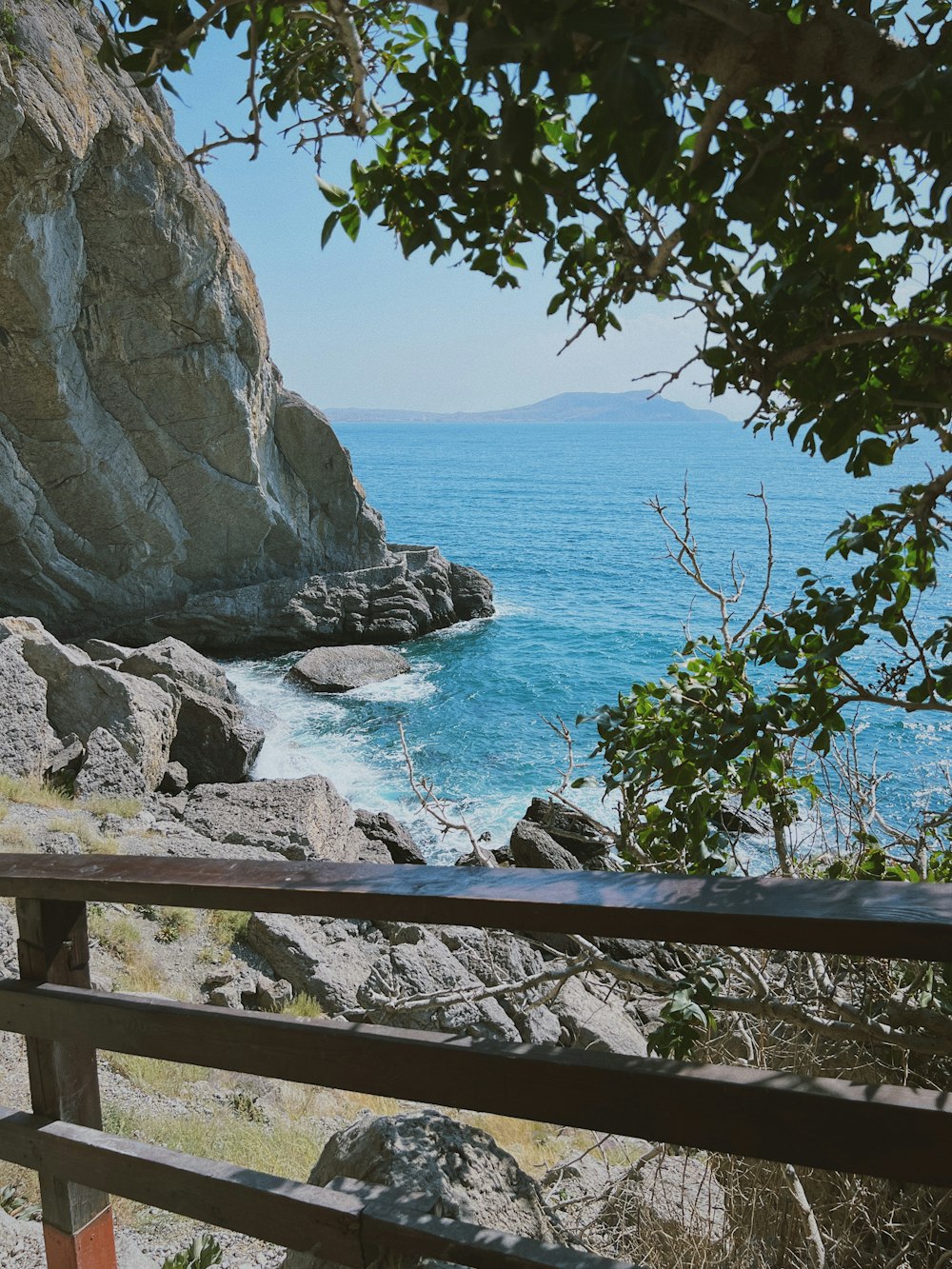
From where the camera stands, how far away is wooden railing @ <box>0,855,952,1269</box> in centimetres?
116

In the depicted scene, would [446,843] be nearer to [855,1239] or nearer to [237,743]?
[237,743]

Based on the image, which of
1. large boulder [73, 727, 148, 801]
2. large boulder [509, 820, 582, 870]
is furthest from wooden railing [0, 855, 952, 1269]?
large boulder [509, 820, 582, 870]

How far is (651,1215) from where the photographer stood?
3266 mm

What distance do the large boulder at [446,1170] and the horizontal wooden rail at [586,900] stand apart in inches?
43.1

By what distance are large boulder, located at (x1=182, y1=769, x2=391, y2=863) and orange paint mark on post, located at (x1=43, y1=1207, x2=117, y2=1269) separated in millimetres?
8456

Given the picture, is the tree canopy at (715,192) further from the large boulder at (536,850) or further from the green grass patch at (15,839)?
the large boulder at (536,850)

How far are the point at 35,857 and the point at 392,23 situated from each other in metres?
2.16

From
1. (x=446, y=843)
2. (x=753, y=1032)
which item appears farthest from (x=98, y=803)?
(x=753, y=1032)

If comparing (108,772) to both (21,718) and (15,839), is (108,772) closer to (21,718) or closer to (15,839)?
(21,718)


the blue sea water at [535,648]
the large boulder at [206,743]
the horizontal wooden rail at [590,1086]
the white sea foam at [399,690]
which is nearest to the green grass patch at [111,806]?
the large boulder at [206,743]

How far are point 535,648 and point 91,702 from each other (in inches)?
714

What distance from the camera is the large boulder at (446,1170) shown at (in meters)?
2.36

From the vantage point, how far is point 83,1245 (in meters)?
2.06

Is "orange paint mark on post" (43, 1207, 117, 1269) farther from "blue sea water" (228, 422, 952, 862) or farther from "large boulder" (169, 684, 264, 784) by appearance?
"large boulder" (169, 684, 264, 784)
